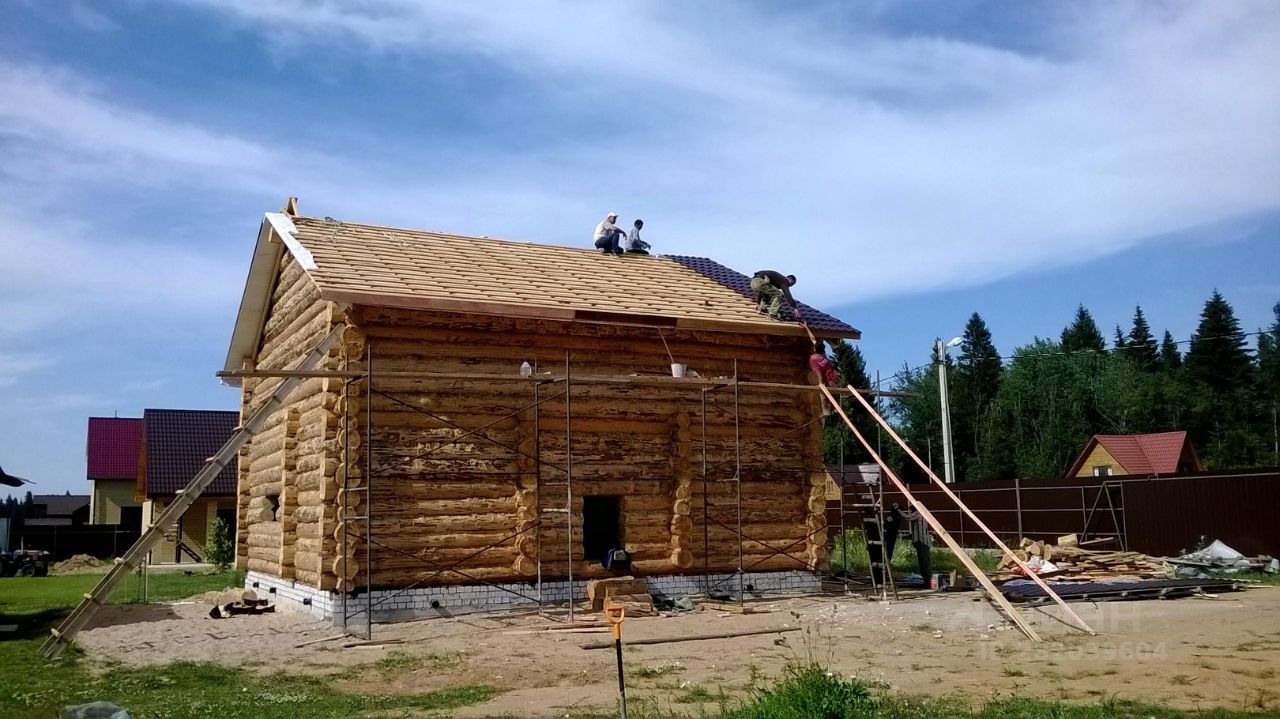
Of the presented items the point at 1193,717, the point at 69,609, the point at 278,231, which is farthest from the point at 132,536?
the point at 1193,717

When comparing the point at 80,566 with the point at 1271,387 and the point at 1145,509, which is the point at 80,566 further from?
the point at 1271,387

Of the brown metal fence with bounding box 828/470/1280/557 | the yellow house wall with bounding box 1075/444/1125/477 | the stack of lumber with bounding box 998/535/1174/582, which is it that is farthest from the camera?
the yellow house wall with bounding box 1075/444/1125/477

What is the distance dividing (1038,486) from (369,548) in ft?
61.6

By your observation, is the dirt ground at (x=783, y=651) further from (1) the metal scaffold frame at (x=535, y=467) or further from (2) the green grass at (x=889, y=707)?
(1) the metal scaffold frame at (x=535, y=467)

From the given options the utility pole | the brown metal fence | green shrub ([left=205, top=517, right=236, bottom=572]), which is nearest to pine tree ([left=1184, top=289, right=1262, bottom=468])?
the utility pole

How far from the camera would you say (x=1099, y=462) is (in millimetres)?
44562

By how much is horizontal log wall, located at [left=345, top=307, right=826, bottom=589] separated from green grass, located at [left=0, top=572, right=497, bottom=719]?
11.2 feet

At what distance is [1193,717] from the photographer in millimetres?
7527

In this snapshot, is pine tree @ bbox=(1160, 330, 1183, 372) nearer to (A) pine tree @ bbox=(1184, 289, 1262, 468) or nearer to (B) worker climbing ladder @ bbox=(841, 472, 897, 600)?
(A) pine tree @ bbox=(1184, 289, 1262, 468)

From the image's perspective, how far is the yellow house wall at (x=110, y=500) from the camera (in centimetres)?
4038

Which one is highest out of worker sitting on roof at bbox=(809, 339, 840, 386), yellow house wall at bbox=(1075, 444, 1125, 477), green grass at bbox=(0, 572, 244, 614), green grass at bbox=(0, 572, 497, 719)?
worker sitting on roof at bbox=(809, 339, 840, 386)

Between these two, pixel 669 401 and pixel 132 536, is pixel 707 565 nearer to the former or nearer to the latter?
pixel 669 401

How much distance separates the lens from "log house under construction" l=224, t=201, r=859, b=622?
48.0 ft

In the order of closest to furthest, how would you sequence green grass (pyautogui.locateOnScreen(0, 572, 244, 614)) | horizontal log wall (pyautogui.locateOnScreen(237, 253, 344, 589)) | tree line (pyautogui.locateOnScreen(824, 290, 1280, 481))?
horizontal log wall (pyautogui.locateOnScreen(237, 253, 344, 589)) < green grass (pyautogui.locateOnScreen(0, 572, 244, 614)) < tree line (pyautogui.locateOnScreen(824, 290, 1280, 481))
